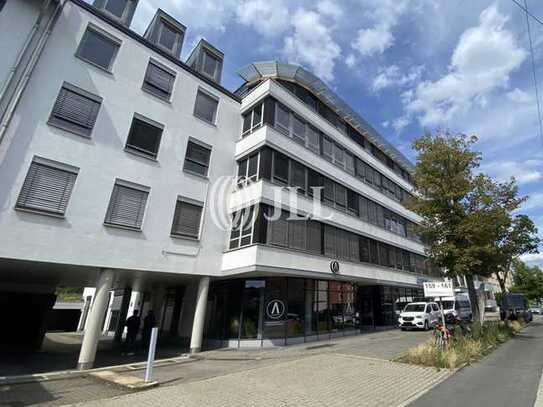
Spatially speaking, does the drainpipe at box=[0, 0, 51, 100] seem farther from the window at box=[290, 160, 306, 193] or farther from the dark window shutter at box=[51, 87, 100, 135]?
the window at box=[290, 160, 306, 193]

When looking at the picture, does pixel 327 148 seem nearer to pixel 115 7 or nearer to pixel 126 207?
pixel 126 207

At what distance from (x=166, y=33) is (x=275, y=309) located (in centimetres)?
1596

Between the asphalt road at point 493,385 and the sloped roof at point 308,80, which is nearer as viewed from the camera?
the asphalt road at point 493,385

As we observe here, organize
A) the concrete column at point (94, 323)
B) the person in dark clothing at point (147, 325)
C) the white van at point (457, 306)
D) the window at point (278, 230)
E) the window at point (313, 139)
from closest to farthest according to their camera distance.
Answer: the concrete column at point (94, 323), the window at point (278, 230), the person in dark clothing at point (147, 325), the window at point (313, 139), the white van at point (457, 306)

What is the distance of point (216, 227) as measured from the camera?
49.7 ft

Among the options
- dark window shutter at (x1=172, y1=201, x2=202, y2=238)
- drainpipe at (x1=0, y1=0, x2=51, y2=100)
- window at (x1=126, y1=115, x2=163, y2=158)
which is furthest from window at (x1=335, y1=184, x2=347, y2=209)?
drainpipe at (x1=0, y1=0, x2=51, y2=100)

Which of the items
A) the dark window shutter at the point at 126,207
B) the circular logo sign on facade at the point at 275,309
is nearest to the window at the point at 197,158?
the dark window shutter at the point at 126,207

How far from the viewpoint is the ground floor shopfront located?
14.9 meters

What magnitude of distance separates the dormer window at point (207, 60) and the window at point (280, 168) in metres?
6.05

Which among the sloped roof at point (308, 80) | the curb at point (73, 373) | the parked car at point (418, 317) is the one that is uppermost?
the sloped roof at point (308, 80)

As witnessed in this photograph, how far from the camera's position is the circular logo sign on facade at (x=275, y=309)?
15.0 metres

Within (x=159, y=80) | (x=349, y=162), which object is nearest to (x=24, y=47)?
(x=159, y=80)

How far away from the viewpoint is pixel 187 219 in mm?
14109

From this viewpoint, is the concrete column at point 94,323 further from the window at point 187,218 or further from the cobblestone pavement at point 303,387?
the cobblestone pavement at point 303,387
